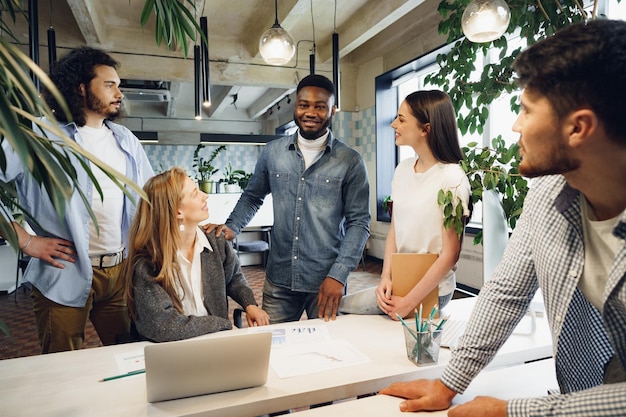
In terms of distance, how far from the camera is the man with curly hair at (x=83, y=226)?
1836 millimetres

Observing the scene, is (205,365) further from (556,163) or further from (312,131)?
(312,131)

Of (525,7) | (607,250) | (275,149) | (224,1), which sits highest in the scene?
(224,1)

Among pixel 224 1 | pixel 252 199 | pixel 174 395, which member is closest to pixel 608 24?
pixel 174 395

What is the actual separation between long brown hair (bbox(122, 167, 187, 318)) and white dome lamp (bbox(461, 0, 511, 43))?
1657mm

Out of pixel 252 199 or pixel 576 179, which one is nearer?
pixel 576 179

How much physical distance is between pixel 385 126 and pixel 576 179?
6.19m

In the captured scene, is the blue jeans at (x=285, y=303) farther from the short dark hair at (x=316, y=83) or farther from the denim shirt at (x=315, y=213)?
the short dark hair at (x=316, y=83)

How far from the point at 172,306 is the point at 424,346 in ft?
2.92

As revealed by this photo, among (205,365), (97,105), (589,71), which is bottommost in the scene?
(205,365)

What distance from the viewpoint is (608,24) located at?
0.83 m

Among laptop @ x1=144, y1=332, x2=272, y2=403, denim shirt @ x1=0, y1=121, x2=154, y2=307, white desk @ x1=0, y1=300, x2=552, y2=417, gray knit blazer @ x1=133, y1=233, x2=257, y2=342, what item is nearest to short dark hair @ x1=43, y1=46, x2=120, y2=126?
denim shirt @ x1=0, y1=121, x2=154, y2=307

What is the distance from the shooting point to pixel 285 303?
2.19 metres

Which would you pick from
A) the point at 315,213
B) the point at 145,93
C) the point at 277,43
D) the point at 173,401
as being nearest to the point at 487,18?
the point at 315,213

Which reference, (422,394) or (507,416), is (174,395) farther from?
(507,416)
